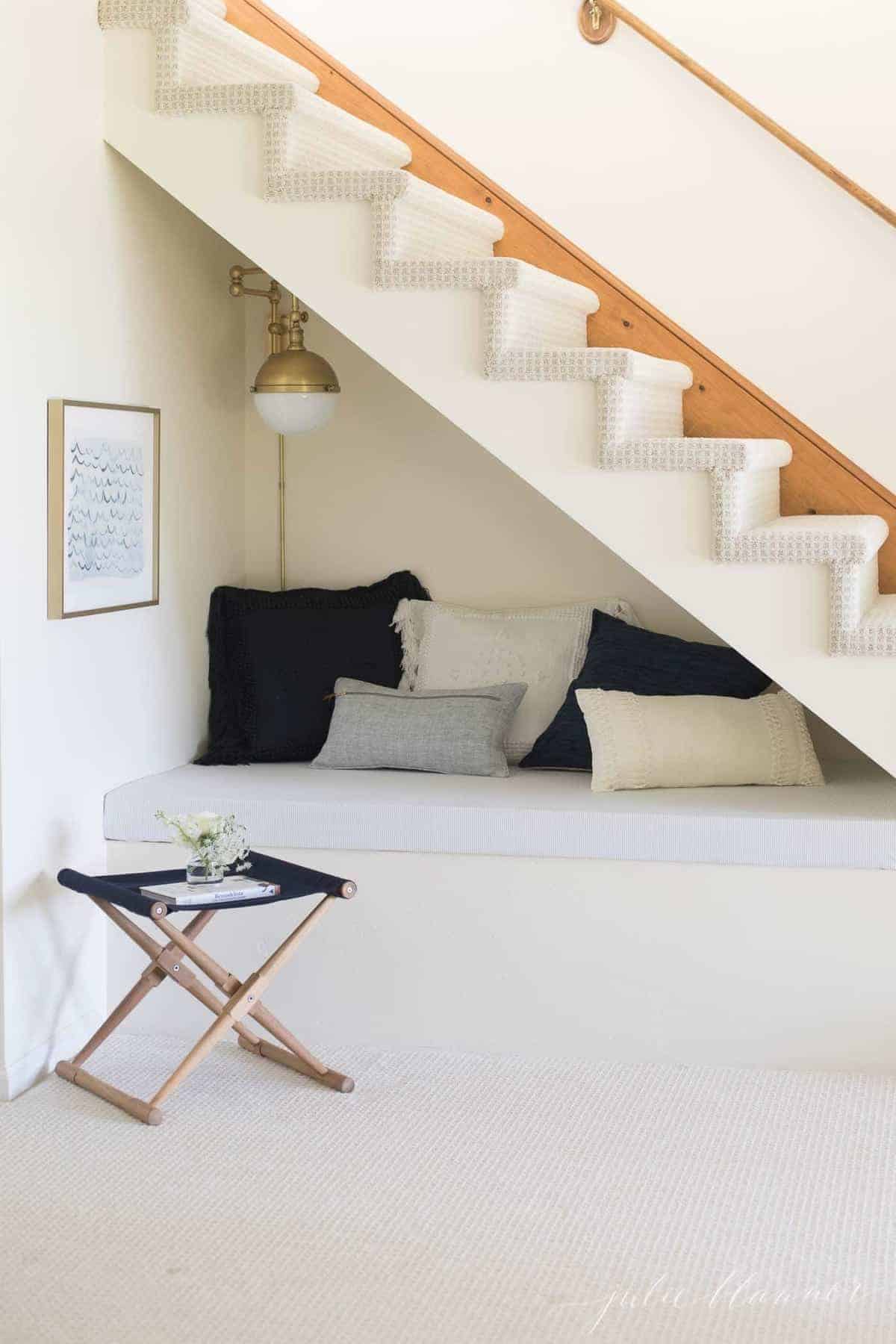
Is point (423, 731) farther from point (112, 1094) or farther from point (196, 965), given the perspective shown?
point (112, 1094)

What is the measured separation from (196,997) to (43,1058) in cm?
45

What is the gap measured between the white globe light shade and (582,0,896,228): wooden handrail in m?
1.25

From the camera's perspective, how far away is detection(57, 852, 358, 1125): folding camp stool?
11.5 ft

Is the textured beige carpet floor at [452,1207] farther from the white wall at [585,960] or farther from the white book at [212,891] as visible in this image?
the white book at [212,891]

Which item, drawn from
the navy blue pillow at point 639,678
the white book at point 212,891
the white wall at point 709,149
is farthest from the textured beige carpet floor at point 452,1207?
the white wall at point 709,149

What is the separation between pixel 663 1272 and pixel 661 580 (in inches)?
61.5

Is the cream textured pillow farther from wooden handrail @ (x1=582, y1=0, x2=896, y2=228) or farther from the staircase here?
wooden handrail @ (x1=582, y1=0, x2=896, y2=228)

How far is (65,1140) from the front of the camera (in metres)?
3.40

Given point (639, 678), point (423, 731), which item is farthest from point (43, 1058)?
point (639, 678)

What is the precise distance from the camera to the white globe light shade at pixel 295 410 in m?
4.38

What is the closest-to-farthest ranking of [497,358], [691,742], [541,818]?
[497,358], [541,818], [691,742]

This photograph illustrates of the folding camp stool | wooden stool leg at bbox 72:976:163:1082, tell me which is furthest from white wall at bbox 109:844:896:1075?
wooden stool leg at bbox 72:976:163:1082

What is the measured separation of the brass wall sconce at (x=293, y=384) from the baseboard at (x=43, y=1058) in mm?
1688

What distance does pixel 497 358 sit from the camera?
12.2 ft
